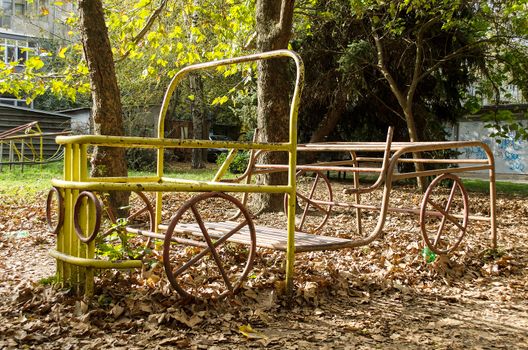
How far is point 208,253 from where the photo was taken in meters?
4.27

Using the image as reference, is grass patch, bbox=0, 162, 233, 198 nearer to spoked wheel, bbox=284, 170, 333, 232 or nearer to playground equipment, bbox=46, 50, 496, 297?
spoked wheel, bbox=284, 170, 333, 232

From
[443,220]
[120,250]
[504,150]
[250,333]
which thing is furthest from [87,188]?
[504,150]

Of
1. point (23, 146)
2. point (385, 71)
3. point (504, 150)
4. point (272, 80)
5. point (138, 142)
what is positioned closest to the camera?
point (138, 142)

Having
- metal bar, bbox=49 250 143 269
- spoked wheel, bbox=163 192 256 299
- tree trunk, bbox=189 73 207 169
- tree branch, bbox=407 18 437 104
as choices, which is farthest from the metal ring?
tree trunk, bbox=189 73 207 169

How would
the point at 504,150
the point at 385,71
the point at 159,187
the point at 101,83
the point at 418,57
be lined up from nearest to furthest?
1. the point at 159,187
2. the point at 101,83
3. the point at 418,57
4. the point at 385,71
5. the point at 504,150

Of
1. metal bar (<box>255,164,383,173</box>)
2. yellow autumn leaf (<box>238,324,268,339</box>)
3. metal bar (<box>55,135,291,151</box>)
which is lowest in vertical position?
yellow autumn leaf (<box>238,324,268,339</box>)

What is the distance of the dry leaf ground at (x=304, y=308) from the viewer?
133 inches

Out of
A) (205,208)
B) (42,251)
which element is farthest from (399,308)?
(205,208)

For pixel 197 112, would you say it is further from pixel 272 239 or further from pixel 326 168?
pixel 272 239

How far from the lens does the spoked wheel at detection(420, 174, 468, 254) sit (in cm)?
556

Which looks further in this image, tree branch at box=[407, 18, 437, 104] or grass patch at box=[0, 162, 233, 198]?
tree branch at box=[407, 18, 437, 104]

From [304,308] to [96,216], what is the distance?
5.15 feet

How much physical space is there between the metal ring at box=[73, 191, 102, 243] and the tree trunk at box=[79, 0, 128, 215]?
3.48 metres

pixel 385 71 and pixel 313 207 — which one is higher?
pixel 385 71
